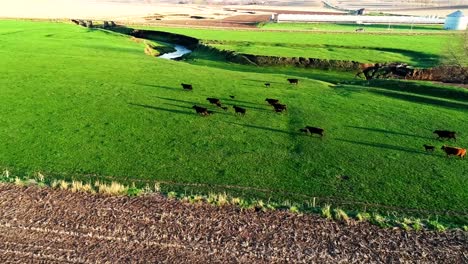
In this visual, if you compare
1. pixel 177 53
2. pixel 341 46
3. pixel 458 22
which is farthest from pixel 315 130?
pixel 458 22

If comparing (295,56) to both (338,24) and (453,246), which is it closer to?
(453,246)

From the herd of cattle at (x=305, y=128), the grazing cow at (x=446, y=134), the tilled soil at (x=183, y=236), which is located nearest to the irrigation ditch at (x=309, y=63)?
the herd of cattle at (x=305, y=128)

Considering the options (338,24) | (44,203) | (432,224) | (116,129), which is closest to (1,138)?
(116,129)

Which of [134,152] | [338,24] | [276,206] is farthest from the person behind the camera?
[338,24]

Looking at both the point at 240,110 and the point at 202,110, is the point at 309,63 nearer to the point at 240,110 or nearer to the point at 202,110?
the point at 240,110

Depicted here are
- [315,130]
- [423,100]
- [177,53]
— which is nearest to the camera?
[315,130]

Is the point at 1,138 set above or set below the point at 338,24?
below
